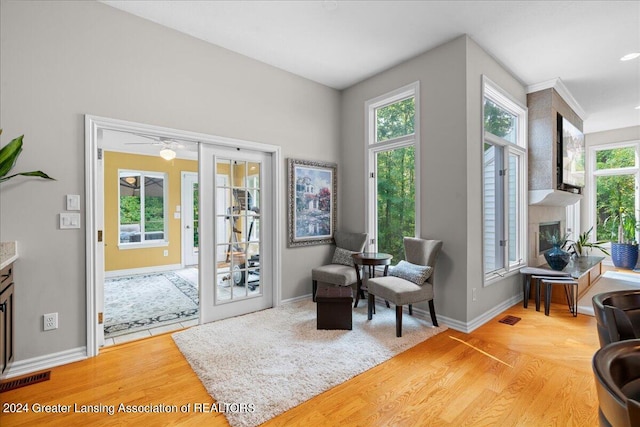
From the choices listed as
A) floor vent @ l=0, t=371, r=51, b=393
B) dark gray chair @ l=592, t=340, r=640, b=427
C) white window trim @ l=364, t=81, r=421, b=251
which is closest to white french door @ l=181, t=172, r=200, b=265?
white window trim @ l=364, t=81, r=421, b=251

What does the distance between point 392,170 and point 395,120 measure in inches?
25.3

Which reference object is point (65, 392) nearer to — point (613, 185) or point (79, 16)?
point (79, 16)

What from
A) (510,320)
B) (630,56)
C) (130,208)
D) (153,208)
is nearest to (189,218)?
(153,208)

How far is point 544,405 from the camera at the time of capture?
73.6 inches

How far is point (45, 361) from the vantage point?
2.32 m

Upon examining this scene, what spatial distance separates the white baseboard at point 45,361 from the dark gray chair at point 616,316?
11.1 feet

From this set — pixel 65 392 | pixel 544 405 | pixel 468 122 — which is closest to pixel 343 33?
pixel 468 122

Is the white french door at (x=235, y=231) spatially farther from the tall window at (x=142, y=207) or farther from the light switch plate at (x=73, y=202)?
the tall window at (x=142, y=207)

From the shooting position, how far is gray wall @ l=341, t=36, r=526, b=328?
3010 millimetres

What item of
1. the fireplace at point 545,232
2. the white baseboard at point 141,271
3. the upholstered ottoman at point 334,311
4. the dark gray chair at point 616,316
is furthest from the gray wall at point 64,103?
the fireplace at point 545,232

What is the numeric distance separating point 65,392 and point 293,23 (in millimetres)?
3482

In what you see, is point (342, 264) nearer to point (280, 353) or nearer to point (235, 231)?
point (235, 231)

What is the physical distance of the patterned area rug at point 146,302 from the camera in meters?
3.23

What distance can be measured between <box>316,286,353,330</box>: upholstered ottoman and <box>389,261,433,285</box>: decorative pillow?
654 millimetres
